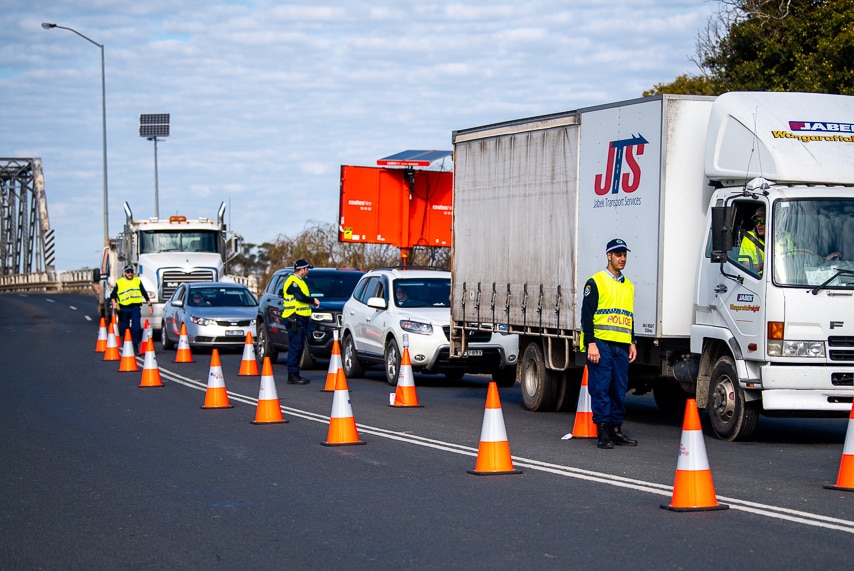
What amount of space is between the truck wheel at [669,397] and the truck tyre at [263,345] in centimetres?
1043

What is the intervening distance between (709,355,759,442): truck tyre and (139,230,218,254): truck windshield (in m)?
24.6

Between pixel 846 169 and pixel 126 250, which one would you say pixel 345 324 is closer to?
pixel 846 169

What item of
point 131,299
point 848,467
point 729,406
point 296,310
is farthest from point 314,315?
point 848,467

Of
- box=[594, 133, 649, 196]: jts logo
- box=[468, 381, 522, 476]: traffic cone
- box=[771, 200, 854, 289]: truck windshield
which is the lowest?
box=[468, 381, 522, 476]: traffic cone

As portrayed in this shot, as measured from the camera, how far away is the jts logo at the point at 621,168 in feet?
42.6

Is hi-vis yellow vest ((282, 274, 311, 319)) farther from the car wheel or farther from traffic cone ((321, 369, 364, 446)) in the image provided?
the car wheel

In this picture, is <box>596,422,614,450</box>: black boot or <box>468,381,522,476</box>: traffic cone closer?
<box>468,381,522,476</box>: traffic cone

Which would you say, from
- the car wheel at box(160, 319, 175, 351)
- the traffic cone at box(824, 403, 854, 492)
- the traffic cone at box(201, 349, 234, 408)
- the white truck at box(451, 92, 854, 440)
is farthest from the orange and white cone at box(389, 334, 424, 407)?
the car wheel at box(160, 319, 175, 351)

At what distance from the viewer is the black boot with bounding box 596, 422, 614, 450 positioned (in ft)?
38.2

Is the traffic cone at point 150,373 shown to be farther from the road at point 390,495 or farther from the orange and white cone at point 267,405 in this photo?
the orange and white cone at point 267,405

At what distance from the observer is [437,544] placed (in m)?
7.50

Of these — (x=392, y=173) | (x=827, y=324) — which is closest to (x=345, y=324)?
(x=392, y=173)

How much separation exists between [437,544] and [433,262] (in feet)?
79.0

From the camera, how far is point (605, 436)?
1166 centimetres
